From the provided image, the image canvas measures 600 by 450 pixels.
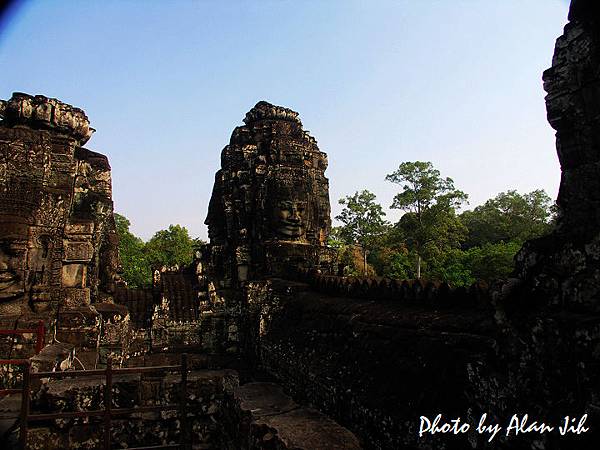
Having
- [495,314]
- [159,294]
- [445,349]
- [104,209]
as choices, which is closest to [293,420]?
[445,349]

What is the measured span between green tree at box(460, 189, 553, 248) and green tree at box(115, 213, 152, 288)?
1042 inches

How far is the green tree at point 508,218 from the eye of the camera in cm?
3622

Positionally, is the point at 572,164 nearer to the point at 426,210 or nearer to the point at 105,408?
the point at 105,408

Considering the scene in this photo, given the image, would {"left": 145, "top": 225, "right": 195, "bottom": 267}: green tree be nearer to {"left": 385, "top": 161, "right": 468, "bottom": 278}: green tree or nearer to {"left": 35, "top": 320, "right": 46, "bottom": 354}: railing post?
{"left": 385, "top": 161, "right": 468, "bottom": 278}: green tree

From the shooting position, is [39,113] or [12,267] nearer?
[12,267]

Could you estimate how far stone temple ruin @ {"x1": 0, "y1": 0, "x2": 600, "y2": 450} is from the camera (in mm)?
1791

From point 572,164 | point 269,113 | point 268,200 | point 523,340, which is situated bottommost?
point 523,340

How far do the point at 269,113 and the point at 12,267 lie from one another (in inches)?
194

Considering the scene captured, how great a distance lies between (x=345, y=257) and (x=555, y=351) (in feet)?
90.4

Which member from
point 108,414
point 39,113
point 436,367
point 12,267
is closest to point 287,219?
point 108,414

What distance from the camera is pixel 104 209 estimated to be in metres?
7.72

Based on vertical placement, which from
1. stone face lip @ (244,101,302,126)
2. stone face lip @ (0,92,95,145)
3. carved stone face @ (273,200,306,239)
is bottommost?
carved stone face @ (273,200,306,239)

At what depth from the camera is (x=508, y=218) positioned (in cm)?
3712

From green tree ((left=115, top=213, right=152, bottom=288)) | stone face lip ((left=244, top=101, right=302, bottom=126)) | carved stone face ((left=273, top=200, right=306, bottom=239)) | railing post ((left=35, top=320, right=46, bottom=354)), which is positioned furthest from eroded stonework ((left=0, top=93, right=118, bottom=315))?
green tree ((left=115, top=213, right=152, bottom=288))
